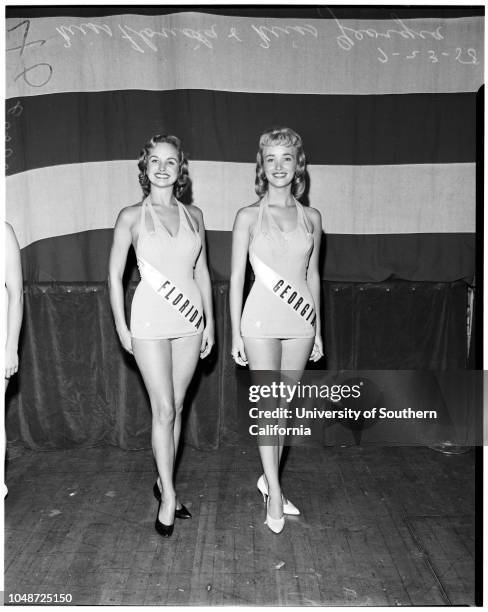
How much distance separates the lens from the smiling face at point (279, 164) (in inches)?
94.2

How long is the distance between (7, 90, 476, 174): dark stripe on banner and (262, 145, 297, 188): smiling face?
78 cm

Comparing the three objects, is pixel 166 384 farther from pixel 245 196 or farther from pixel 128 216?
pixel 245 196

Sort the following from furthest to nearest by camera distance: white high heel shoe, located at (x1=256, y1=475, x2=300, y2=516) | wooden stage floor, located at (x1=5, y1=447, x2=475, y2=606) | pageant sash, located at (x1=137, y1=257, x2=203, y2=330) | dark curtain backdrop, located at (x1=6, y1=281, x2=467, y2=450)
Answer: dark curtain backdrop, located at (x1=6, y1=281, x2=467, y2=450), white high heel shoe, located at (x1=256, y1=475, x2=300, y2=516), pageant sash, located at (x1=137, y1=257, x2=203, y2=330), wooden stage floor, located at (x1=5, y1=447, x2=475, y2=606)

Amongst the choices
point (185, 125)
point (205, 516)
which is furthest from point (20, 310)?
point (185, 125)

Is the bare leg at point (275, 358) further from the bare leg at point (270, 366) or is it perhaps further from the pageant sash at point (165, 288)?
the pageant sash at point (165, 288)

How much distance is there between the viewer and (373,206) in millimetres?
3229

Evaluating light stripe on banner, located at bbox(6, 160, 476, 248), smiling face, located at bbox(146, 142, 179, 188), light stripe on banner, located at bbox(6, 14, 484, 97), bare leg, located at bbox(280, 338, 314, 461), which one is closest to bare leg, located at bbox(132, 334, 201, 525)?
bare leg, located at bbox(280, 338, 314, 461)

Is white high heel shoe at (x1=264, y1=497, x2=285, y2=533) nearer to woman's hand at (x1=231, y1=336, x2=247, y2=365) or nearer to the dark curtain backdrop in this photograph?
woman's hand at (x1=231, y1=336, x2=247, y2=365)

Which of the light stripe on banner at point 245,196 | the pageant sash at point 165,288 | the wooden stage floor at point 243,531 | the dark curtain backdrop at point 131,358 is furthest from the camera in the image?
the dark curtain backdrop at point 131,358

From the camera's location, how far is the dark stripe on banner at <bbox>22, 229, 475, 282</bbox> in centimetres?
321

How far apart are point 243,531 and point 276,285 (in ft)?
3.28

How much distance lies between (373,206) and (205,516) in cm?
177

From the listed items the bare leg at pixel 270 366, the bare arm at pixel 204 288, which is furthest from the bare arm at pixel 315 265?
the bare arm at pixel 204 288

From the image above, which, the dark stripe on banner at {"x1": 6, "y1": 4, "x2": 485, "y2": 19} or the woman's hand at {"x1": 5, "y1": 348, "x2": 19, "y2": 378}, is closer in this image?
the woman's hand at {"x1": 5, "y1": 348, "x2": 19, "y2": 378}
